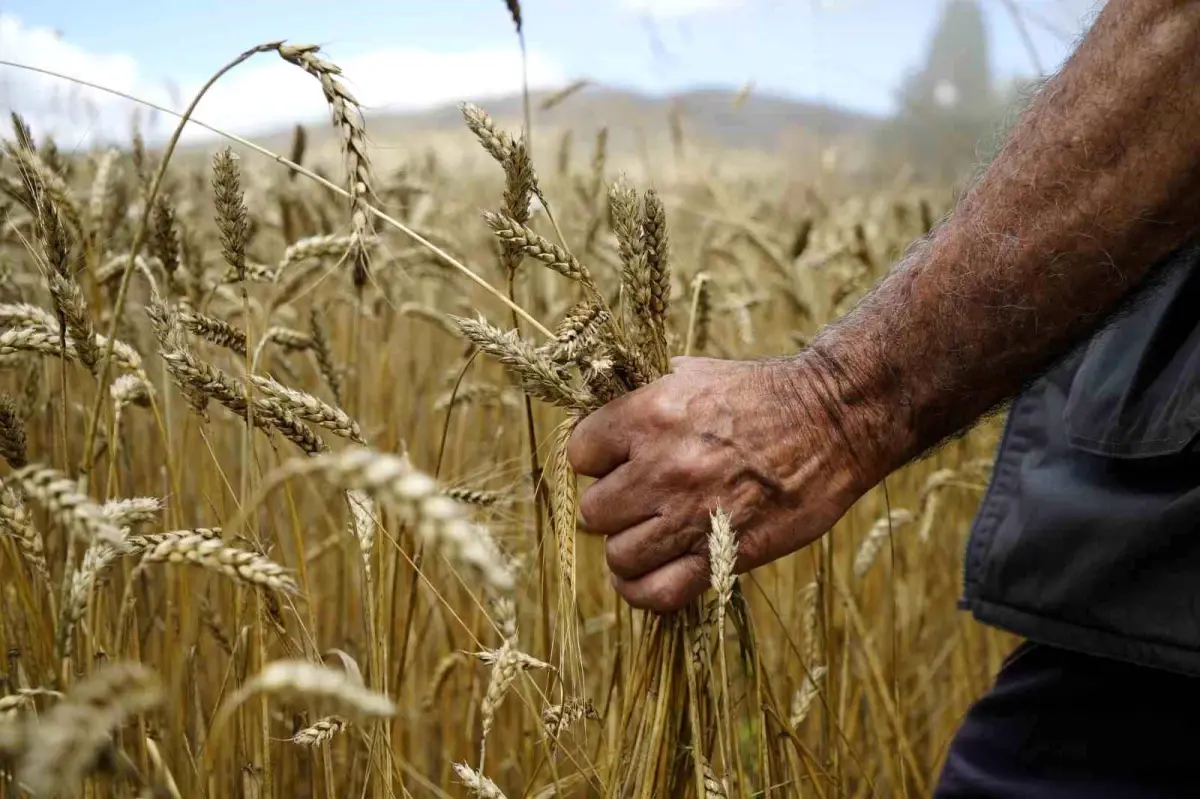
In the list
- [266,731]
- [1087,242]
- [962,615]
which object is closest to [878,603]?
[962,615]

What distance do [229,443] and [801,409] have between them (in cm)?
147

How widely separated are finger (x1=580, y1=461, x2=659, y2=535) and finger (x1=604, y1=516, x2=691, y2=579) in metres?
0.01

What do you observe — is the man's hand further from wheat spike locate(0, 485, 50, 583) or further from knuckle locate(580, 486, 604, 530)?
wheat spike locate(0, 485, 50, 583)

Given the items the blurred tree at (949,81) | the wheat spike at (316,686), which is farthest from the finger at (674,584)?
the blurred tree at (949,81)

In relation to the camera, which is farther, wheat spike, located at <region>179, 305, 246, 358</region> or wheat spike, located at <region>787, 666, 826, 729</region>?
wheat spike, located at <region>787, 666, 826, 729</region>

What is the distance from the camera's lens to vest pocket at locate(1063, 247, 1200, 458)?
113 cm

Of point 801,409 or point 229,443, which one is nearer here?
point 801,409

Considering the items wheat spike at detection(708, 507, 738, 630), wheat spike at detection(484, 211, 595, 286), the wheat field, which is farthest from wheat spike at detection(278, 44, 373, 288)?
wheat spike at detection(708, 507, 738, 630)

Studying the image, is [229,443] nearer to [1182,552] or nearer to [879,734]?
[879,734]

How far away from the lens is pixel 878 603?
2086 mm

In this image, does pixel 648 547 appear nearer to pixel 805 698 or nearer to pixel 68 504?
pixel 805 698

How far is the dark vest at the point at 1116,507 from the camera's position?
1.14 meters

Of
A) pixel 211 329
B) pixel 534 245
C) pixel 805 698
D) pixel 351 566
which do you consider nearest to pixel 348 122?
pixel 534 245

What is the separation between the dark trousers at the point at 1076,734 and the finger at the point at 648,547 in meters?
0.68
